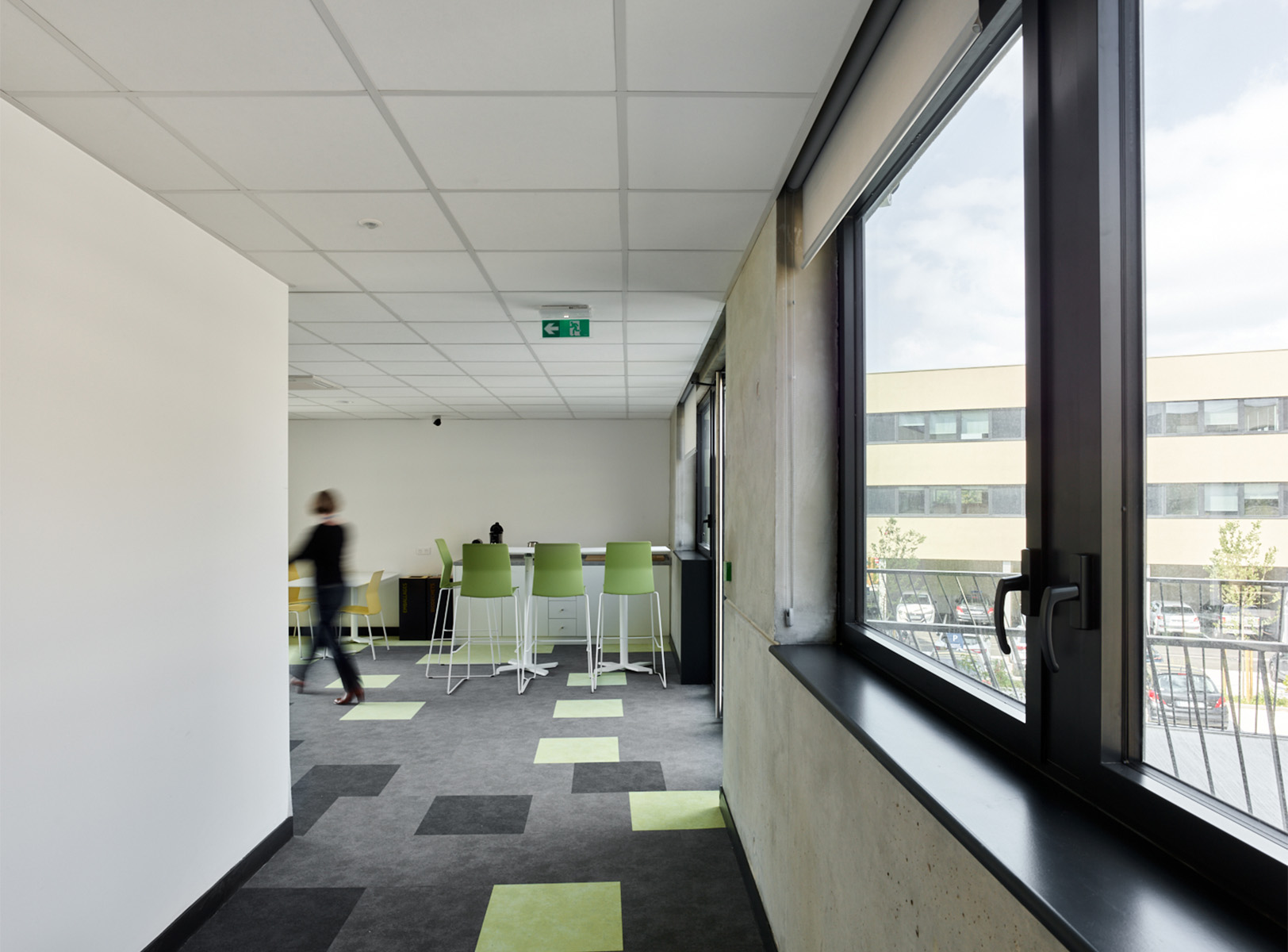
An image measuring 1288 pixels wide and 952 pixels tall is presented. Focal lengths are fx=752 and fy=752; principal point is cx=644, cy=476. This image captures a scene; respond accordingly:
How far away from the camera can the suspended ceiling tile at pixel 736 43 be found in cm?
149

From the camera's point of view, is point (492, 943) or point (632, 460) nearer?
point (492, 943)

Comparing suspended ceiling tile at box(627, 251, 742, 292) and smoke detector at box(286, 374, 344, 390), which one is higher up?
Result: suspended ceiling tile at box(627, 251, 742, 292)

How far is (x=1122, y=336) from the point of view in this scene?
1031mm

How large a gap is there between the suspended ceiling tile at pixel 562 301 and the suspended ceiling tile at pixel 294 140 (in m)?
1.25

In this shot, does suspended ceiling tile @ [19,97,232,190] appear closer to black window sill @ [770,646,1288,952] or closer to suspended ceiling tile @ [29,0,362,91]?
suspended ceiling tile @ [29,0,362,91]

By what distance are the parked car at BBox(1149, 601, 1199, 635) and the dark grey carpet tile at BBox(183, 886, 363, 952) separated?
2588mm

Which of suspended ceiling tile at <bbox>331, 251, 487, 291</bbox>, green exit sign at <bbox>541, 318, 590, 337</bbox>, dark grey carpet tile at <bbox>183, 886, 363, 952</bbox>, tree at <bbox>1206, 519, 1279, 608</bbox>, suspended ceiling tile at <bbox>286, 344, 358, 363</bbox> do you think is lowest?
dark grey carpet tile at <bbox>183, 886, 363, 952</bbox>

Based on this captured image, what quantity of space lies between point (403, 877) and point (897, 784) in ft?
7.54

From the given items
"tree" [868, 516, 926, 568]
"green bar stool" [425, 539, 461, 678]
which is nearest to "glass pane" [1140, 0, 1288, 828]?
"tree" [868, 516, 926, 568]

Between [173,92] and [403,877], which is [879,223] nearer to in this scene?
[173,92]

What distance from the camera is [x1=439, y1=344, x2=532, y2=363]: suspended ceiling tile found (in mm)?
4684

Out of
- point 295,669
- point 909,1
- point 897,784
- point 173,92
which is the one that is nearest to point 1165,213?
point 909,1

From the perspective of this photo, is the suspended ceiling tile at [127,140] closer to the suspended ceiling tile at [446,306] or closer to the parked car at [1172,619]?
the suspended ceiling tile at [446,306]

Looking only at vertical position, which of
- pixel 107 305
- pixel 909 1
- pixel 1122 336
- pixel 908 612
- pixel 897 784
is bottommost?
pixel 897 784
